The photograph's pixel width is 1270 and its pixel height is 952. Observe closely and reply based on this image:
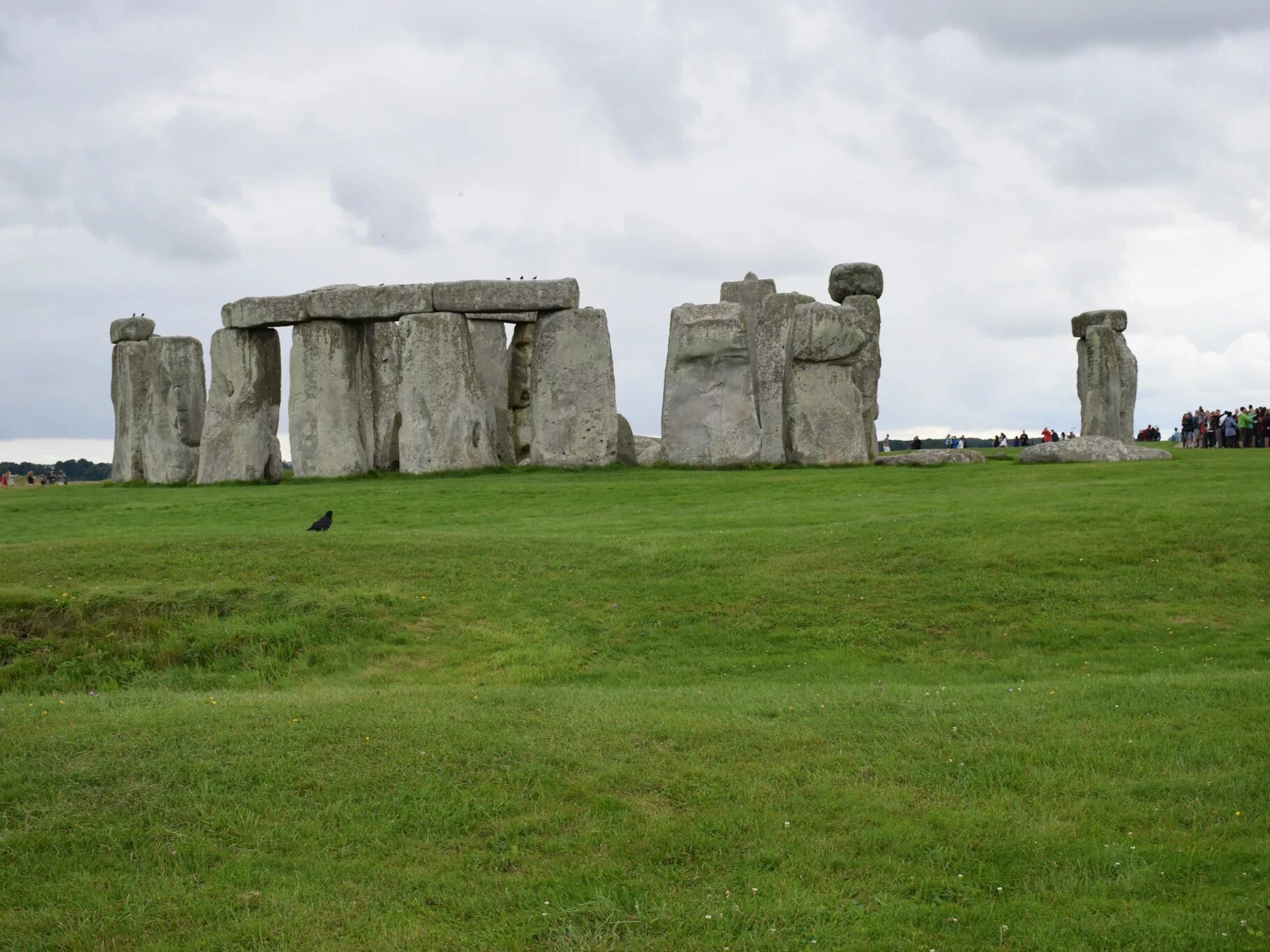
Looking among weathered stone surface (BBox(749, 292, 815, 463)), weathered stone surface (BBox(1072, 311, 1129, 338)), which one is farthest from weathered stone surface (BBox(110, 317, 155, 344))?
weathered stone surface (BBox(1072, 311, 1129, 338))

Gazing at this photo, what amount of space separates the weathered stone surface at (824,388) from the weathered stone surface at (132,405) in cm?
1529

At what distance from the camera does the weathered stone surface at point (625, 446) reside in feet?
98.7

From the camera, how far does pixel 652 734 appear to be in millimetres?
9898

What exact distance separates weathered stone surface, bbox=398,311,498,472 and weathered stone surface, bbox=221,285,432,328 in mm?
478

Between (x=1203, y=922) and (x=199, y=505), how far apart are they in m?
20.5

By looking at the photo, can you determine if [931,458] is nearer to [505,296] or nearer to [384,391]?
[505,296]

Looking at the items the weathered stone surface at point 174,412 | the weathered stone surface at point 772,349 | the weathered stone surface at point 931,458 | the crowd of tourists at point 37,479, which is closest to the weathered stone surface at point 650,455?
the weathered stone surface at point 772,349

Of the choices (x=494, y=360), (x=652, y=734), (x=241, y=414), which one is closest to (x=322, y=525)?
(x=652, y=734)

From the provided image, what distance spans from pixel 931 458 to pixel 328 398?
1270cm

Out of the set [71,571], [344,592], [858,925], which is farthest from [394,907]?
[71,571]

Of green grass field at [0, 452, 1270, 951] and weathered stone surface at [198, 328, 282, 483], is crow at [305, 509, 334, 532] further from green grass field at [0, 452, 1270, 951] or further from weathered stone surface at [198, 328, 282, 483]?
weathered stone surface at [198, 328, 282, 483]

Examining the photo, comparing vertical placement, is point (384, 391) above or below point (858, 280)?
below

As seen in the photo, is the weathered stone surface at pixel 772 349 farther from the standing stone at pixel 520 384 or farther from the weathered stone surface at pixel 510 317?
the standing stone at pixel 520 384

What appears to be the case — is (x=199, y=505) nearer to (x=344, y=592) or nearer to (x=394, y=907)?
(x=344, y=592)
